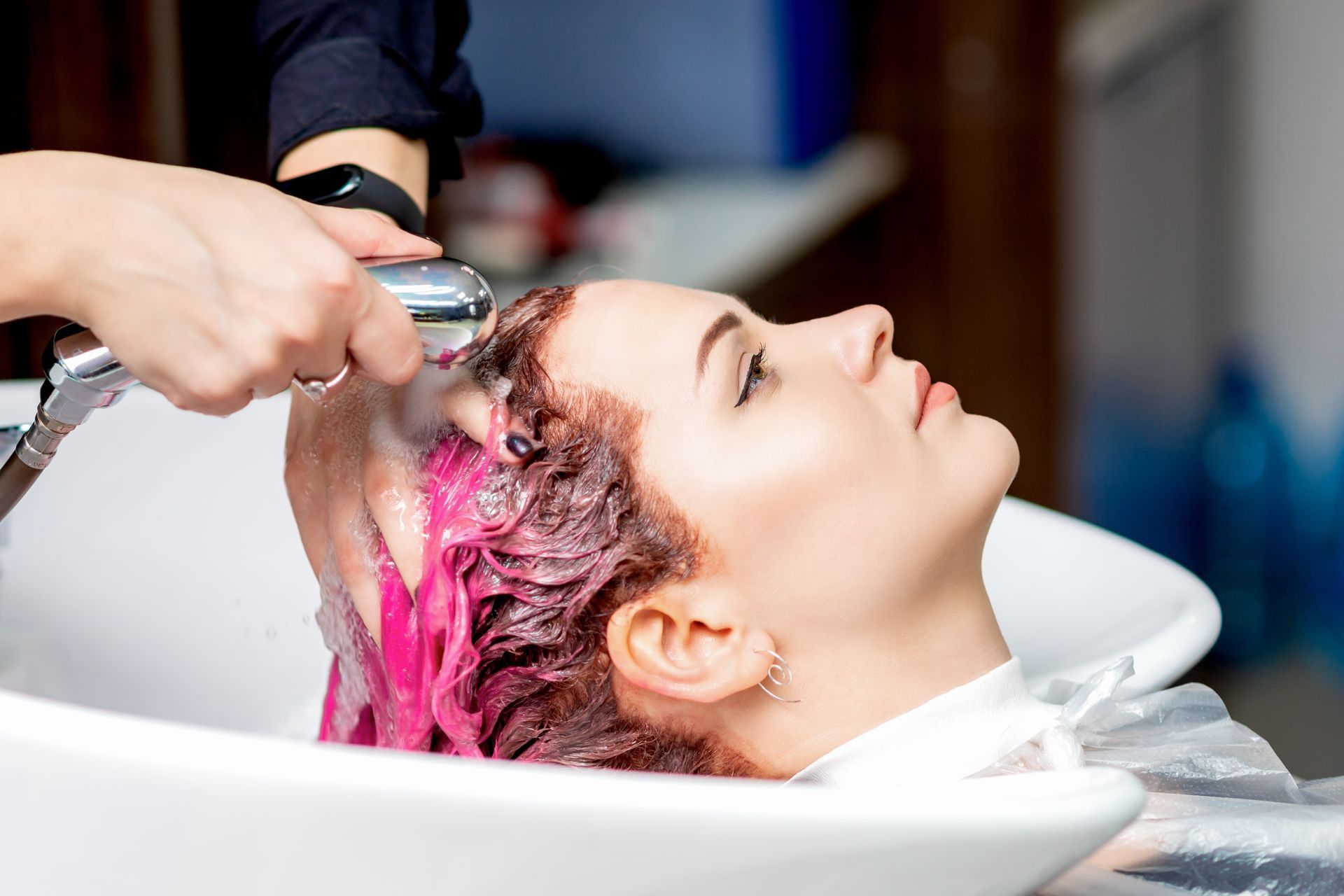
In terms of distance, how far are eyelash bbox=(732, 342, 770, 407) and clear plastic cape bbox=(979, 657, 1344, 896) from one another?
0.84ft

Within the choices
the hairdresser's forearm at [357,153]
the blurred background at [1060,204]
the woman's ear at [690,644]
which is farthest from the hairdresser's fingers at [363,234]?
the blurred background at [1060,204]

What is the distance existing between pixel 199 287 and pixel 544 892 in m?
0.28

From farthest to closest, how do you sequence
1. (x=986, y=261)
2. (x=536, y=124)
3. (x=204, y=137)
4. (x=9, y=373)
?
(x=986, y=261), (x=536, y=124), (x=204, y=137), (x=9, y=373)

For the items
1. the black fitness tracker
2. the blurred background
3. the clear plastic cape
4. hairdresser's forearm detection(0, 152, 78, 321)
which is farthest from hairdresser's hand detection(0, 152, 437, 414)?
the blurred background

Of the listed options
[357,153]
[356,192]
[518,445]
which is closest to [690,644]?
[518,445]

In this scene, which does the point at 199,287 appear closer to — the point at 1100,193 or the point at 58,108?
the point at 58,108

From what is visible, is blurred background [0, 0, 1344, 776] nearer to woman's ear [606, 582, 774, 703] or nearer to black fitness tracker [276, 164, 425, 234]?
black fitness tracker [276, 164, 425, 234]

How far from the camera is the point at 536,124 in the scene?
7.21ft

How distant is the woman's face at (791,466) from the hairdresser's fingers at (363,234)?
0.46ft

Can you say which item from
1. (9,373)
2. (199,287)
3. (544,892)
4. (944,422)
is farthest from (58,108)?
(544,892)

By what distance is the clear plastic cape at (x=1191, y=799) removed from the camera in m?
0.59

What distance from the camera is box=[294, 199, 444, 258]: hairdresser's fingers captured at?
0.62 meters

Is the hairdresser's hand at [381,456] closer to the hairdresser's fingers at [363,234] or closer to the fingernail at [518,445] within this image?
the fingernail at [518,445]

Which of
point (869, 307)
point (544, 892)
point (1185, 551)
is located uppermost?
point (869, 307)
